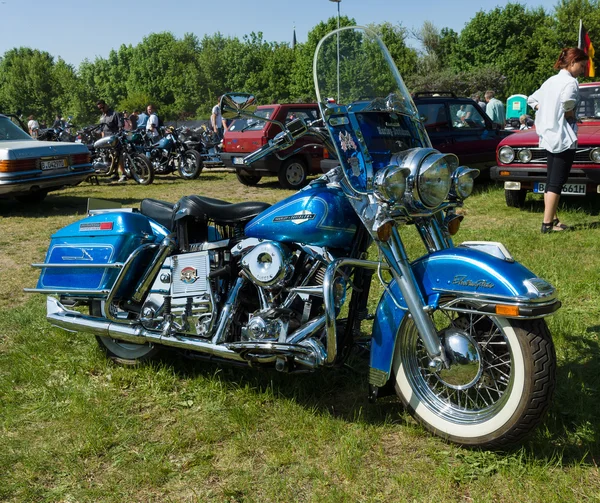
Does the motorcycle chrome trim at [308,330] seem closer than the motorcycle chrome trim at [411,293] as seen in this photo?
No

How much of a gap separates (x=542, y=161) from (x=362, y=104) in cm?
552

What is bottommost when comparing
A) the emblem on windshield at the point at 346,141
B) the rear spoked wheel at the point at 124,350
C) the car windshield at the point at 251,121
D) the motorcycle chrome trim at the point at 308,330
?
the rear spoked wheel at the point at 124,350

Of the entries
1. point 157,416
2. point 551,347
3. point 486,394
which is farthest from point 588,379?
point 157,416

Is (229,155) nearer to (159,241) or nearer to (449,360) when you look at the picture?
(159,241)

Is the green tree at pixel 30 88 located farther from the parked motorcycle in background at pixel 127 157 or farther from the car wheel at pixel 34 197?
the car wheel at pixel 34 197

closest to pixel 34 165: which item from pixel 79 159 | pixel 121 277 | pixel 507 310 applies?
pixel 79 159

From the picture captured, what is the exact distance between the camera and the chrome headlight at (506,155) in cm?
795

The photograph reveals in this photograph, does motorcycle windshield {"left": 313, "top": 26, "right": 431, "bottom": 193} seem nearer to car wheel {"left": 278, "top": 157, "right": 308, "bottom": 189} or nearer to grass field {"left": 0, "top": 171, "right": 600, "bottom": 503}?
grass field {"left": 0, "top": 171, "right": 600, "bottom": 503}

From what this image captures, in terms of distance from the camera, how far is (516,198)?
8.51 meters

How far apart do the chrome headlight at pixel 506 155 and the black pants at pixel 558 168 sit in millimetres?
1361

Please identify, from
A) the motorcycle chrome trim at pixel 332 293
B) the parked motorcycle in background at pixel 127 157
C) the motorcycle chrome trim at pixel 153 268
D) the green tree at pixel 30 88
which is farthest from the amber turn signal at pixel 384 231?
the green tree at pixel 30 88

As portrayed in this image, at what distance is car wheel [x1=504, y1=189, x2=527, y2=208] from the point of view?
8484 millimetres

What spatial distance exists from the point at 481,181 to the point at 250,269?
909cm

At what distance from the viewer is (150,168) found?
1315cm
